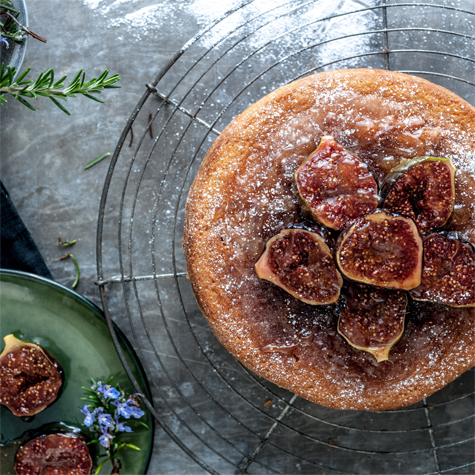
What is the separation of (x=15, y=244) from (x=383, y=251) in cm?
236

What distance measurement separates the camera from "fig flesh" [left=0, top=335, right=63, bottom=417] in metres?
2.77

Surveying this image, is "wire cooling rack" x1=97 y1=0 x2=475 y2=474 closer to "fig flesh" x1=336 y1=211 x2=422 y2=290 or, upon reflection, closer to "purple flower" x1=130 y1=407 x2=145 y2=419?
"purple flower" x1=130 y1=407 x2=145 y2=419

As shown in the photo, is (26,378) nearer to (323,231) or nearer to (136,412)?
(136,412)

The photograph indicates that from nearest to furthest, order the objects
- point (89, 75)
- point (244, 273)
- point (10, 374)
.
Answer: point (244, 273) < point (10, 374) < point (89, 75)

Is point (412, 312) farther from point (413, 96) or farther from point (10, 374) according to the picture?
point (10, 374)

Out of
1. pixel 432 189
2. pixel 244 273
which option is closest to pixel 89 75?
pixel 244 273

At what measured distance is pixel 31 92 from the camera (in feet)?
7.65

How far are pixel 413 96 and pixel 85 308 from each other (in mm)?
2324

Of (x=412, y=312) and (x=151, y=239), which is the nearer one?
(x=412, y=312)

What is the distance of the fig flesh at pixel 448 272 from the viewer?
89.5 inches

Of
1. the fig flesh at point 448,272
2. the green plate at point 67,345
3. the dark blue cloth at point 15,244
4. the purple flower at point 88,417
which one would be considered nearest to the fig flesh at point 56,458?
the green plate at point 67,345

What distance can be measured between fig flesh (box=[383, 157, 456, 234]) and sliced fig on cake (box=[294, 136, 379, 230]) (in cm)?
12

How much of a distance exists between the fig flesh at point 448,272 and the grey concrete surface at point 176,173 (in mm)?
1209

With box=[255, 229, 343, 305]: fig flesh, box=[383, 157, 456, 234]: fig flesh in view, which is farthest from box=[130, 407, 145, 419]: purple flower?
box=[383, 157, 456, 234]: fig flesh
